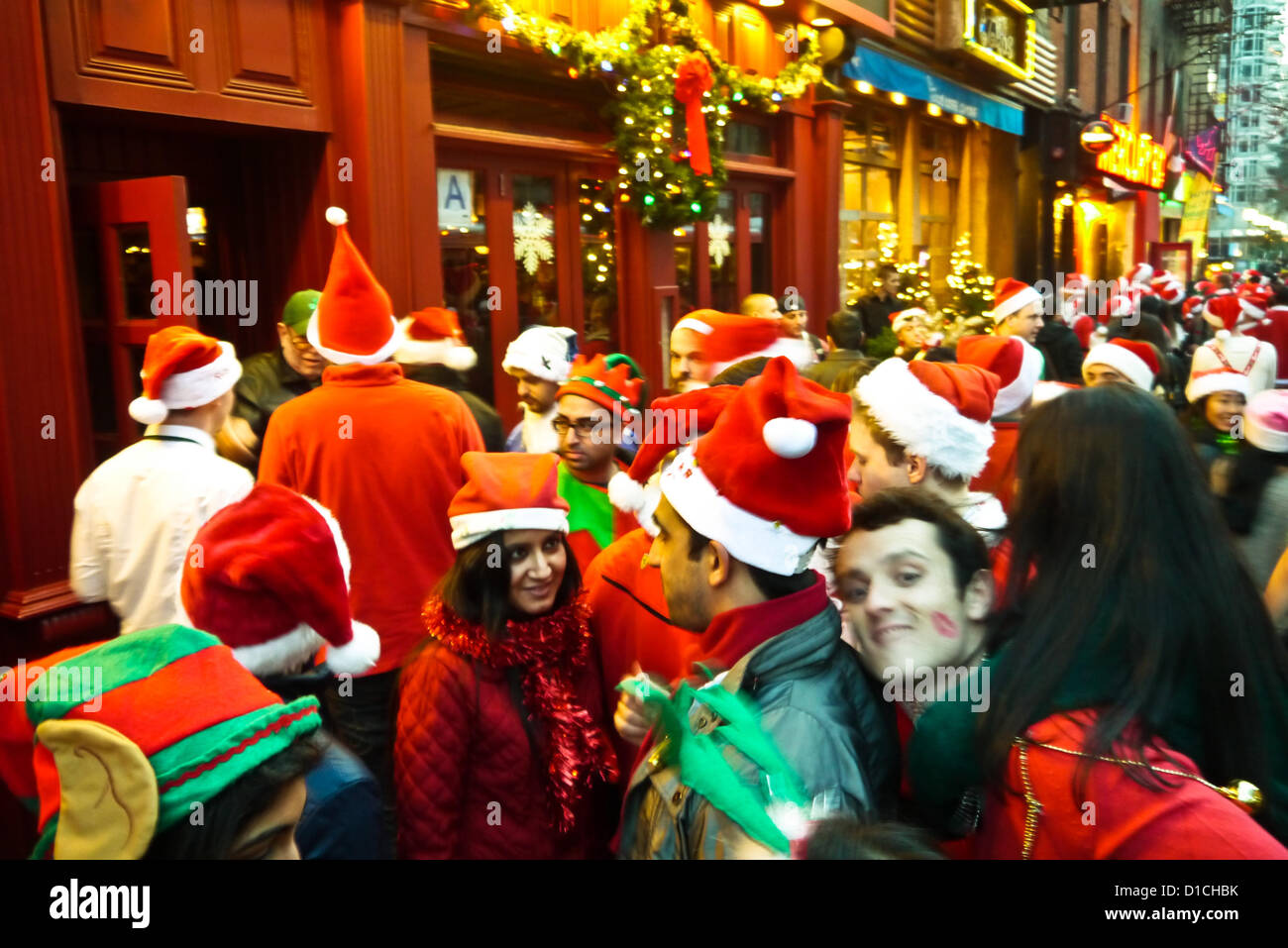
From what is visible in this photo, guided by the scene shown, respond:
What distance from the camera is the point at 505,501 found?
274cm

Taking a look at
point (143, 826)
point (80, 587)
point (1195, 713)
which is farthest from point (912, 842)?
point (80, 587)

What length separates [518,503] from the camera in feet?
9.02

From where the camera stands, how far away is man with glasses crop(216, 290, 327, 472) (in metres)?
4.61

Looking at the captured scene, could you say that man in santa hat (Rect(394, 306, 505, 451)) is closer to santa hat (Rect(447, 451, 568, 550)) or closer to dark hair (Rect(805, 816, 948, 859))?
santa hat (Rect(447, 451, 568, 550))

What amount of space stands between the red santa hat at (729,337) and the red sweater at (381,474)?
1.30 m

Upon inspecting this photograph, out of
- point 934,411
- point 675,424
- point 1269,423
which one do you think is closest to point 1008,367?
point 1269,423

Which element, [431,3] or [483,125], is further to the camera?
[483,125]

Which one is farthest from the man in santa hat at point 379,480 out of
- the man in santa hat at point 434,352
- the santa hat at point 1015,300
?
the santa hat at point 1015,300

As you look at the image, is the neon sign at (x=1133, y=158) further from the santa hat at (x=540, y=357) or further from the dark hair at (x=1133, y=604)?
the dark hair at (x=1133, y=604)

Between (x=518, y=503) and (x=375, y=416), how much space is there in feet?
4.46

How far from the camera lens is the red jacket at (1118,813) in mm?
1400

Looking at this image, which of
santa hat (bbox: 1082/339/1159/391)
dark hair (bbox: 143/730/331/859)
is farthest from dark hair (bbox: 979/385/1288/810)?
santa hat (bbox: 1082/339/1159/391)

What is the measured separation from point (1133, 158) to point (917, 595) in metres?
23.0
